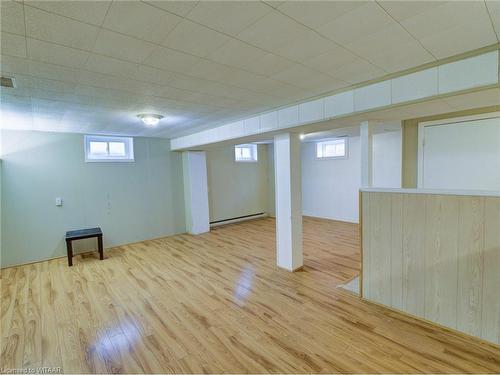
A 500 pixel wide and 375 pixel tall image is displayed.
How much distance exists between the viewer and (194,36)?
151 cm

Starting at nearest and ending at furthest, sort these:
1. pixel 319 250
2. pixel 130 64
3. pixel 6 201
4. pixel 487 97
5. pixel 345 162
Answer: pixel 130 64 → pixel 487 97 → pixel 6 201 → pixel 319 250 → pixel 345 162

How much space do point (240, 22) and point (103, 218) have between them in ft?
15.7

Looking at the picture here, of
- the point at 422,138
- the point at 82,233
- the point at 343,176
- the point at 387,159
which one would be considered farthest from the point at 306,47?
the point at 343,176

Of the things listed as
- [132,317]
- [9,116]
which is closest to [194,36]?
[132,317]

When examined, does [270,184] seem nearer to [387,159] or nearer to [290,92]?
[387,159]

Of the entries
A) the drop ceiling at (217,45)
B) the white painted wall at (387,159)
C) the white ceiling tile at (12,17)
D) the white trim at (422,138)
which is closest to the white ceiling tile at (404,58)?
the drop ceiling at (217,45)

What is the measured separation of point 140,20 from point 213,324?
245 cm

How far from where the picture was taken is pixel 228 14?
1303mm

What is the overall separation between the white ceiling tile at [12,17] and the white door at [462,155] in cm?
442

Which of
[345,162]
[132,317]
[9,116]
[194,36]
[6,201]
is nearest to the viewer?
[194,36]

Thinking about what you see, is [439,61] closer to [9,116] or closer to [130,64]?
[130,64]

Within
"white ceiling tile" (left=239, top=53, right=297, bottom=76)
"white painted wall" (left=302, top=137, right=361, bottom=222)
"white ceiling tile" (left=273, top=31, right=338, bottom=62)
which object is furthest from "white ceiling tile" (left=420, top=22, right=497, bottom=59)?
"white painted wall" (left=302, top=137, right=361, bottom=222)

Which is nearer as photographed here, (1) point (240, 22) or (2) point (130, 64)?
(1) point (240, 22)

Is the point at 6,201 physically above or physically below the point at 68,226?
above
